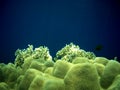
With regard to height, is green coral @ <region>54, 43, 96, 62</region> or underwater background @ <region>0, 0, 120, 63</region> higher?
underwater background @ <region>0, 0, 120, 63</region>

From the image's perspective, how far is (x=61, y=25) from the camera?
18359 millimetres

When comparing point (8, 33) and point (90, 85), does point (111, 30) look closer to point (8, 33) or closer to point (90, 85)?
point (8, 33)

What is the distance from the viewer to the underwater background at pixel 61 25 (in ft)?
58.0

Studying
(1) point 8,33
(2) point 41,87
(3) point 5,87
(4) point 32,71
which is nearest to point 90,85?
(2) point 41,87

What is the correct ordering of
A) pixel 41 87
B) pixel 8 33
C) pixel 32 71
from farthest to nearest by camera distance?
pixel 8 33
pixel 32 71
pixel 41 87

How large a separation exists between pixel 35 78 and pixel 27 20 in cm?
1542

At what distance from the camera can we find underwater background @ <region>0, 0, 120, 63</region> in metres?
17.7

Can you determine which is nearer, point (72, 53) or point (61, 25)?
point (72, 53)

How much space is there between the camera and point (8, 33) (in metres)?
17.9

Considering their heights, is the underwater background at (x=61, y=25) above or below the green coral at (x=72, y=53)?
above

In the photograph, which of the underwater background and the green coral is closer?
the green coral

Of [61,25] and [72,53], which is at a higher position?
[61,25]

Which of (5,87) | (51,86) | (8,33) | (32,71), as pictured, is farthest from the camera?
(8,33)

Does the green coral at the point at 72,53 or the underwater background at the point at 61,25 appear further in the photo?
the underwater background at the point at 61,25
